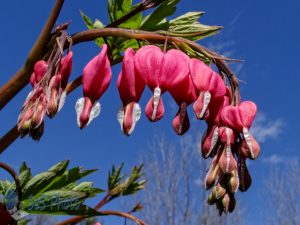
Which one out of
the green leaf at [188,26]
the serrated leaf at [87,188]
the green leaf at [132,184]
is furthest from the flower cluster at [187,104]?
the green leaf at [132,184]

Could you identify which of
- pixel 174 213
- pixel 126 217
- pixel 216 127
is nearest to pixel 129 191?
pixel 126 217

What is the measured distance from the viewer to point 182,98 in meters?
0.71

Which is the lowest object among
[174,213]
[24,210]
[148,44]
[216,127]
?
[24,210]

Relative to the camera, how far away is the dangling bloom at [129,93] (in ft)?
2.20

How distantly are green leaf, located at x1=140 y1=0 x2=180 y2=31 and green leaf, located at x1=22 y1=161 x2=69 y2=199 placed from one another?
287mm

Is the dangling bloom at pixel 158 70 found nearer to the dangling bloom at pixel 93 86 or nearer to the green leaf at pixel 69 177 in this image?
the dangling bloom at pixel 93 86

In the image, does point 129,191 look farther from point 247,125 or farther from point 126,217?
point 247,125

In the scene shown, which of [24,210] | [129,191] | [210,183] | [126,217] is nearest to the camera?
[210,183]

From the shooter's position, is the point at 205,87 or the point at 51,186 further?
the point at 51,186

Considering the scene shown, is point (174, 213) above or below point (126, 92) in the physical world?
above

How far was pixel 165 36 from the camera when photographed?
0.77 metres

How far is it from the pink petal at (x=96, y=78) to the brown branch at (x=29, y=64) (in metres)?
0.08

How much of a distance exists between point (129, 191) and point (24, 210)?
442 mm

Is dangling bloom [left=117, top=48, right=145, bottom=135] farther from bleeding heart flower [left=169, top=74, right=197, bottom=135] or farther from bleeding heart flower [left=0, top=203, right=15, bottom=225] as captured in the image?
bleeding heart flower [left=0, top=203, right=15, bottom=225]
